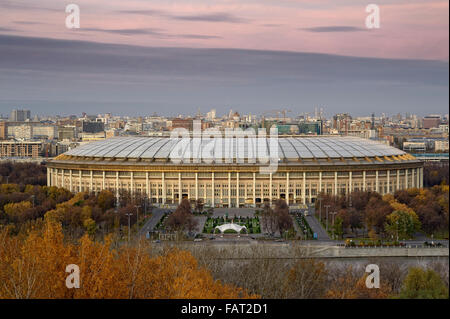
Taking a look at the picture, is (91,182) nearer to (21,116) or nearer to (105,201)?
(105,201)

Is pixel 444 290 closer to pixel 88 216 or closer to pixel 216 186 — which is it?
pixel 88 216

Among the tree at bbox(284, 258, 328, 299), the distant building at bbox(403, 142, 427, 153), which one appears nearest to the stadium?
the tree at bbox(284, 258, 328, 299)

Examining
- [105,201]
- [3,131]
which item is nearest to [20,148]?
[3,131]

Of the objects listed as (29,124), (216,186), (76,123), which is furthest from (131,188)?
(76,123)

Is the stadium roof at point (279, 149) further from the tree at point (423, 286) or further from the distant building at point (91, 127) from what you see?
the distant building at point (91, 127)

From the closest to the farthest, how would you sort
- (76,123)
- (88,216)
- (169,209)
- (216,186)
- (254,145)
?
(88,216)
(169,209)
(216,186)
(254,145)
(76,123)

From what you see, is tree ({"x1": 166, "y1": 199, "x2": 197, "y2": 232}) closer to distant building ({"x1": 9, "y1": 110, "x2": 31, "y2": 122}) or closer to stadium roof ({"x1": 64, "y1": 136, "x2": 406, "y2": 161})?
stadium roof ({"x1": 64, "y1": 136, "x2": 406, "y2": 161})

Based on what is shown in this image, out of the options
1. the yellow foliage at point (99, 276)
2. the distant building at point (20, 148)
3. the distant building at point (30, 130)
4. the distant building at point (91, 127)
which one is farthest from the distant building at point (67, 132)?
the yellow foliage at point (99, 276)
